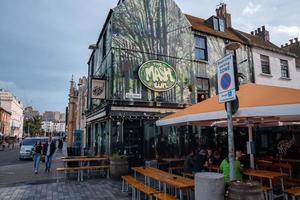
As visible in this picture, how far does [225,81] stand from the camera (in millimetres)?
4215

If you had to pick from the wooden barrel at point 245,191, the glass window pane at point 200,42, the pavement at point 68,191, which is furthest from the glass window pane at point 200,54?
the wooden barrel at point 245,191

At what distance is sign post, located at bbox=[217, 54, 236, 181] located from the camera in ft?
13.1

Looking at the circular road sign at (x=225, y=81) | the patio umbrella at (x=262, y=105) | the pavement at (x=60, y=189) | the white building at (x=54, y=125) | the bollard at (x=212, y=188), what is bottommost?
the pavement at (x=60, y=189)

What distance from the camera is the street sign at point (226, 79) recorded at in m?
3.99

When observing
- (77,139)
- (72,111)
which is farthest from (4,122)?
(77,139)

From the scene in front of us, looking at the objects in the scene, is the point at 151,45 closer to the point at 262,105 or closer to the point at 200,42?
the point at 200,42

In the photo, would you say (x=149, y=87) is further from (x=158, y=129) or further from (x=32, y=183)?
(x=32, y=183)

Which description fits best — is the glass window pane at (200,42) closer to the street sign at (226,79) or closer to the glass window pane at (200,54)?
the glass window pane at (200,54)

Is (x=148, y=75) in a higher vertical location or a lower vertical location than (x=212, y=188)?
higher

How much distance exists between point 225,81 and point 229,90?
241mm

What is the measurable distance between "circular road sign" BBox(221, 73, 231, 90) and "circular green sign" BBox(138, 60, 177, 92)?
31.8 feet

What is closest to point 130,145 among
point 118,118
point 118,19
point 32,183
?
point 118,118

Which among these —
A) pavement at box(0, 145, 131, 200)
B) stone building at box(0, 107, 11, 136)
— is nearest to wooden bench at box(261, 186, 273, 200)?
pavement at box(0, 145, 131, 200)

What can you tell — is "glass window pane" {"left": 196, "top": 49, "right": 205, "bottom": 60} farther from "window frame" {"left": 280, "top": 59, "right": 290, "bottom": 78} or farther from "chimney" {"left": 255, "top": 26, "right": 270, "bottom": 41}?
"chimney" {"left": 255, "top": 26, "right": 270, "bottom": 41}
